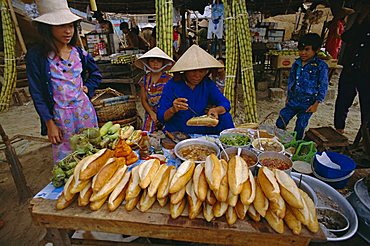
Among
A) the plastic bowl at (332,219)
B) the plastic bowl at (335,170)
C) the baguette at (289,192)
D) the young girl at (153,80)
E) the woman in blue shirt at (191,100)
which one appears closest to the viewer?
the baguette at (289,192)

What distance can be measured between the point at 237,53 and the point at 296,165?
2231 millimetres

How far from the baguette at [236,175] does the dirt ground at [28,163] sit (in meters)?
2.74

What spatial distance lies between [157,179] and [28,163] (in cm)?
420

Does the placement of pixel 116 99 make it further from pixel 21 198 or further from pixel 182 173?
pixel 182 173

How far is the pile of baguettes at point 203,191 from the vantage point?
116 cm

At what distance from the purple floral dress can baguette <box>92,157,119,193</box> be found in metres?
1.38

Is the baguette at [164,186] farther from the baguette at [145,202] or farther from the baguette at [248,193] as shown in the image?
the baguette at [248,193]

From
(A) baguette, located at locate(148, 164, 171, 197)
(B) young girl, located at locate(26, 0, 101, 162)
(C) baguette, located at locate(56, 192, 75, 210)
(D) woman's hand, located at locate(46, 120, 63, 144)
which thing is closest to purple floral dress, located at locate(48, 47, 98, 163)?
(B) young girl, located at locate(26, 0, 101, 162)

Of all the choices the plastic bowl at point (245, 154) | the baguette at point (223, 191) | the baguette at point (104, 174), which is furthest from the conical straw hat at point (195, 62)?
the baguette at point (223, 191)

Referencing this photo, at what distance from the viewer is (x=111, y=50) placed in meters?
10.3

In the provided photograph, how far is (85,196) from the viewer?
1292 mm

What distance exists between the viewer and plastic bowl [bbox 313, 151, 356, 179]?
1.65 meters

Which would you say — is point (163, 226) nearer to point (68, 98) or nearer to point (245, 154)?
point (245, 154)

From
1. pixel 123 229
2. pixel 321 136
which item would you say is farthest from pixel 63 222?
pixel 321 136
